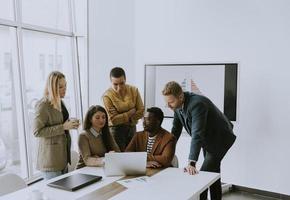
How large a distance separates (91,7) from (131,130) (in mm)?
2182

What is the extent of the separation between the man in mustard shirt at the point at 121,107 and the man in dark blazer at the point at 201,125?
22.2 inches

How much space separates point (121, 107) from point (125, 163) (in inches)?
41.4

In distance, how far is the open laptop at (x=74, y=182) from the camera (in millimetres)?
2180

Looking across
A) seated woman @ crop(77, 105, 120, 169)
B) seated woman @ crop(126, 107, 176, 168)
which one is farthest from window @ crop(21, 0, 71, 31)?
seated woman @ crop(126, 107, 176, 168)

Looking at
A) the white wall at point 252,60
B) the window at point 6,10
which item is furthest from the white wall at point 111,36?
the window at point 6,10

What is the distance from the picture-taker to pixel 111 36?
16.1 feet

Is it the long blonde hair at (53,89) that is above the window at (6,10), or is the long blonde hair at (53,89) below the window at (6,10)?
below

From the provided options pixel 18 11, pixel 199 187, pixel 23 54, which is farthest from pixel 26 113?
pixel 199 187

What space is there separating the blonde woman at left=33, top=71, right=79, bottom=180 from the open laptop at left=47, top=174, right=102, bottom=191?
19.1 inches

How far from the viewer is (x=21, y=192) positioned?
2129mm

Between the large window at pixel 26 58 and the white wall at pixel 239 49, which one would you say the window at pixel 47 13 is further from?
the white wall at pixel 239 49

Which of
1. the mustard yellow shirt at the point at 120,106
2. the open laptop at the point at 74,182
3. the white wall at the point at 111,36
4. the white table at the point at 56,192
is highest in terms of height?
the white wall at the point at 111,36

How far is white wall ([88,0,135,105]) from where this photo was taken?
15.9 feet

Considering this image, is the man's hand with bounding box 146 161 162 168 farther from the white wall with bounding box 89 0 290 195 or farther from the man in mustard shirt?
the white wall with bounding box 89 0 290 195
